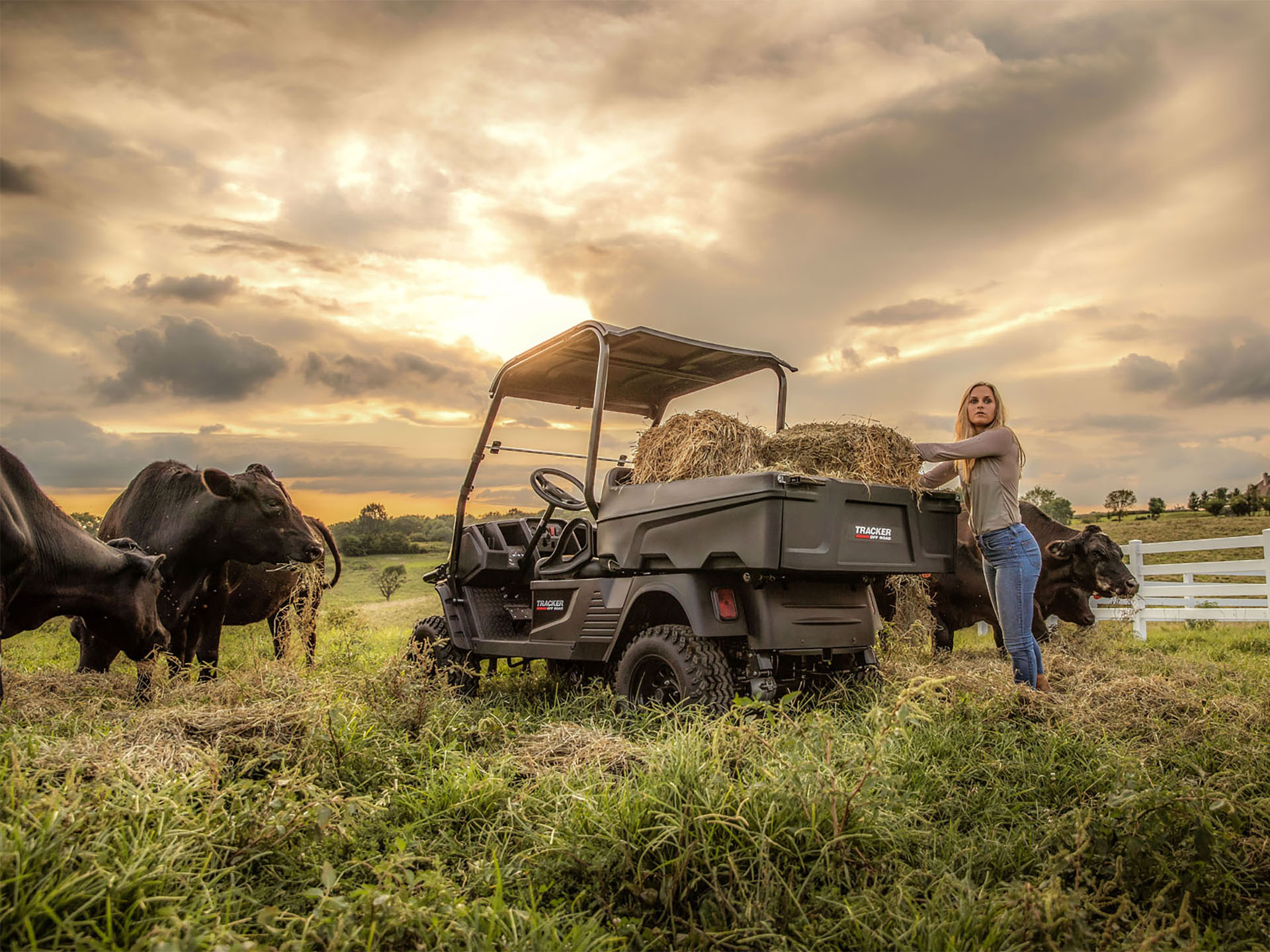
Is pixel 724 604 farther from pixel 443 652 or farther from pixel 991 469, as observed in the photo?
pixel 443 652

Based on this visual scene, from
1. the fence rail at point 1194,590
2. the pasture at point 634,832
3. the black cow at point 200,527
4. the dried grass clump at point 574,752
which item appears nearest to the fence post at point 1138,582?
the fence rail at point 1194,590

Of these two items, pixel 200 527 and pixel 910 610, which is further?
pixel 200 527

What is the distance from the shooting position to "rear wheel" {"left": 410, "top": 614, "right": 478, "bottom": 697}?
6.50m

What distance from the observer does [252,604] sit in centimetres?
928

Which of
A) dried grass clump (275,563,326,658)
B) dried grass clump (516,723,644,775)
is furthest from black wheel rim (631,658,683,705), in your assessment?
dried grass clump (275,563,326,658)

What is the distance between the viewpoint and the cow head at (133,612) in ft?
18.6

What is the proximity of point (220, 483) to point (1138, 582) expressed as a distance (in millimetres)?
12008

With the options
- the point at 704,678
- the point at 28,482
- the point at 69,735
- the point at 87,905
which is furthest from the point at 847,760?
the point at 28,482

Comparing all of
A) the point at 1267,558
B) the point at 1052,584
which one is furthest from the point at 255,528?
the point at 1267,558

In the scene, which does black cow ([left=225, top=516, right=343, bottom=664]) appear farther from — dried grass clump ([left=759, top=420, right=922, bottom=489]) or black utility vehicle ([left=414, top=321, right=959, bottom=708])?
dried grass clump ([left=759, top=420, right=922, bottom=489])

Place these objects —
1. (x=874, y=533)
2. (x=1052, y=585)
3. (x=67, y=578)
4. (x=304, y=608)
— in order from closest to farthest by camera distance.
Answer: (x=874, y=533), (x=67, y=578), (x=304, y=608), (x=1052, y=585)

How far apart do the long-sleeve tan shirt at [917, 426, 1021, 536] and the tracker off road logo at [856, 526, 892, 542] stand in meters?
0.63

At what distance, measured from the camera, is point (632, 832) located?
266 cm

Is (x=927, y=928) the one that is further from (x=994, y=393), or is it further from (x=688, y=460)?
(x=994, y=393)
